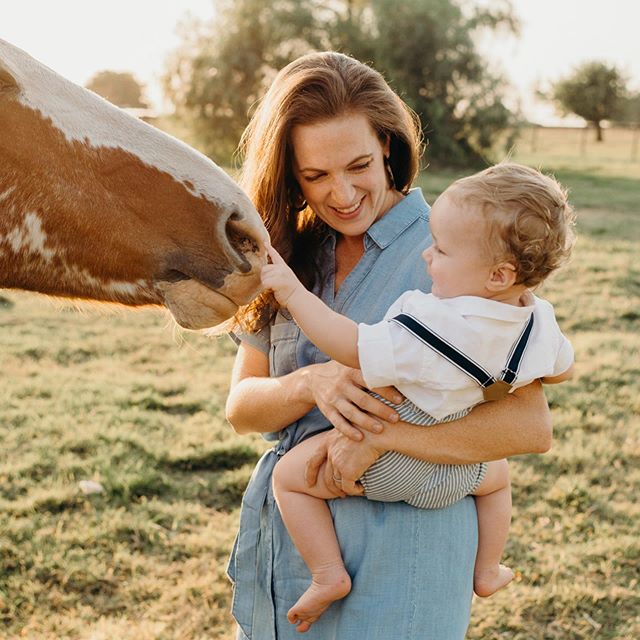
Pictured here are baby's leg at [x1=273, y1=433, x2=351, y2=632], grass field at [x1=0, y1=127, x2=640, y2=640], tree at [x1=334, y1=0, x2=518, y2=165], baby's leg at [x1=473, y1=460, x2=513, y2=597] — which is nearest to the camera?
baby's leg at [x1=273, y1=433, x2=351, y2=632]

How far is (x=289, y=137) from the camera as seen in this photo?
2156 millimetres

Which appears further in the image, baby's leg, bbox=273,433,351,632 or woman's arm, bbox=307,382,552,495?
baby's leg, bbox=273,433,351,632

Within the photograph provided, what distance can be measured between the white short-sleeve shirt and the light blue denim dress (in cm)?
25

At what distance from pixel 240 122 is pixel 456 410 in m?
22.2

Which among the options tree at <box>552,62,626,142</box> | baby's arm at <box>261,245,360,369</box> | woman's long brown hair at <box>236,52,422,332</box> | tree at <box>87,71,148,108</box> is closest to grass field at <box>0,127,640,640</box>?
woman's long brown hair at <box>236,52,422,332</box>

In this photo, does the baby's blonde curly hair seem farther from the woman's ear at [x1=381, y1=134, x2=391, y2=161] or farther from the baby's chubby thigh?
the baby's chubby thigh

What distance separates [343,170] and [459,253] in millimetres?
478

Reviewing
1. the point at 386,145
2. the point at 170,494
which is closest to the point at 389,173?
the point at 386,145

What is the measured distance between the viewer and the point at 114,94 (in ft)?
87.9

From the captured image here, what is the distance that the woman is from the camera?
186 centimetres

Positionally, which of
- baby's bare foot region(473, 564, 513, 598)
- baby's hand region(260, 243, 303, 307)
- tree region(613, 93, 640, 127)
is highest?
baby's hand region(260, 243, 303, 307)

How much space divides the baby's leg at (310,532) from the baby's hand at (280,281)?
1.21 ft

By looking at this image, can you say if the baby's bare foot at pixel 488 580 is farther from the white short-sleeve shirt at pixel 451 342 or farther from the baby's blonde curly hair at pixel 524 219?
the baby's blonde curly hair at pixel 524 219

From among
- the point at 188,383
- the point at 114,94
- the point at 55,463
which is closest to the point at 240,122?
the point at 114,94
